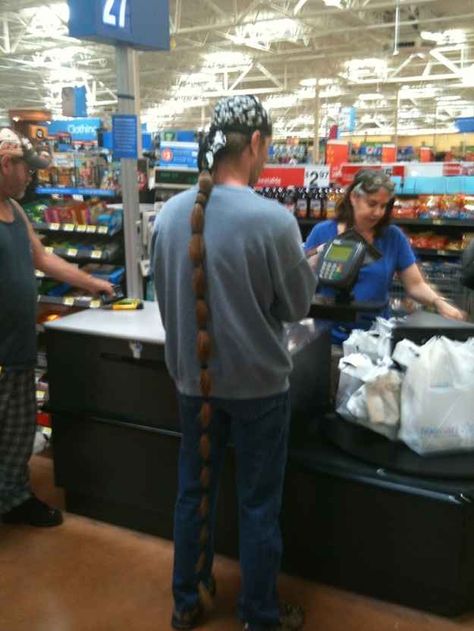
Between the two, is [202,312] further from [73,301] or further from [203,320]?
[73,301]

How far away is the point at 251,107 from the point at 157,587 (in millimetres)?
1799

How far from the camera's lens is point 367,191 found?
2807 millimetres

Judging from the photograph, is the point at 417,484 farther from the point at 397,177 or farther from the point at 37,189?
the point at 397,177

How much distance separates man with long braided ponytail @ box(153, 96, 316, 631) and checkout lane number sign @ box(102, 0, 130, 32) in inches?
56.4

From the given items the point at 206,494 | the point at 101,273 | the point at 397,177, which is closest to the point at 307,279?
the point at 206,494

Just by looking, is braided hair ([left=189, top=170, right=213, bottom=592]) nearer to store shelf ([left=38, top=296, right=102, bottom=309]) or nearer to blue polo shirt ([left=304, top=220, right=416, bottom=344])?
blue polo shirt ([left=304, top=220, right=416, bottom=344])

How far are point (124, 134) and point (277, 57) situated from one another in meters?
12.0

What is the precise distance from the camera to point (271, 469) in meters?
1.90

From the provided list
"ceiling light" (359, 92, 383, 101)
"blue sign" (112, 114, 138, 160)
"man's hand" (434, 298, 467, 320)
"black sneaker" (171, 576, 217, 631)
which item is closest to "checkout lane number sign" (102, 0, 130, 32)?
"blue sign" (112, 114, 138, 160)

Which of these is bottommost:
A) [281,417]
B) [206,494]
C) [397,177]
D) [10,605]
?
[10,605]

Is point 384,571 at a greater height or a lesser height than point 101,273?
lesser

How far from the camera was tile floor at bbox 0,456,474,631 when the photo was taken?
2.18 metres

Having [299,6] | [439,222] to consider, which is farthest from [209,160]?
[299,6]

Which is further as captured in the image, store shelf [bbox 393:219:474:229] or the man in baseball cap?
store shelf [bbox 393:219:474:229]
